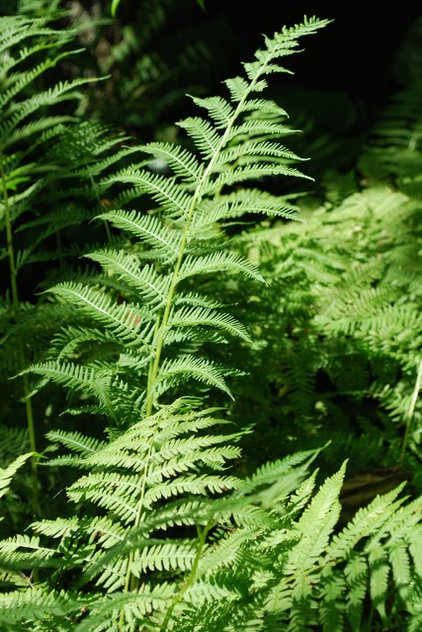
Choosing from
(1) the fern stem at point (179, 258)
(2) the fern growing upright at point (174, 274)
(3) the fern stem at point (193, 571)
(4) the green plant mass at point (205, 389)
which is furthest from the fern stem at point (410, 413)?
(3) the fern stem at point (193, 571)

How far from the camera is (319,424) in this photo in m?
2.09

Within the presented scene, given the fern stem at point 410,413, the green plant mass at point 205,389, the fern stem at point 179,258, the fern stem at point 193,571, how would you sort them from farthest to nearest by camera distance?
the fern stem at point 410,413 < the fern stem at point 179,258 < the green plant mass at point 205,389 < the fern stem at point 193,571

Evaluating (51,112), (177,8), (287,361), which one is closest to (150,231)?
(287,361)

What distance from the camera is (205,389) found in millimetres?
1560

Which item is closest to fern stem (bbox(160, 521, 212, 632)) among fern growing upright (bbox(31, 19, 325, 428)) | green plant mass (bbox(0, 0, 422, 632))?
green plant mass (bbox(0, 0, 422, 632))

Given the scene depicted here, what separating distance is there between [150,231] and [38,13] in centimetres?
114

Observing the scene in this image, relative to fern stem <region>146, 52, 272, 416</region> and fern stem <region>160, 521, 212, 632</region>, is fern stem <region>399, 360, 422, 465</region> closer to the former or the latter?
fern stem <region>146, 52, 272, 416</region>

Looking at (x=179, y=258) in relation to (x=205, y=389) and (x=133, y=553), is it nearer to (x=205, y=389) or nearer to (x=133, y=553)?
(x=205, y=389)

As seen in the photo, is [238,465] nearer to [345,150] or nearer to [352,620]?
[352,620]

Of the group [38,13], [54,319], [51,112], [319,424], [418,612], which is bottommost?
[319,424]

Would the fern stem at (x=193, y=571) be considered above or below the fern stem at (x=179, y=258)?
below

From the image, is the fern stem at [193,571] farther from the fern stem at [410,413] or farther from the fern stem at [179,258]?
the fern stem at [410,413]

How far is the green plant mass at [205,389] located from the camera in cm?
121

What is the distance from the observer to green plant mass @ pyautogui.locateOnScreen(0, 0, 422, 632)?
1.21 m
